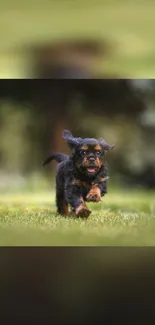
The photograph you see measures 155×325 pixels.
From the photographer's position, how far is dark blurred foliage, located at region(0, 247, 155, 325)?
1014 mm

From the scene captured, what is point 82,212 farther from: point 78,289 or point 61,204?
point 78,289

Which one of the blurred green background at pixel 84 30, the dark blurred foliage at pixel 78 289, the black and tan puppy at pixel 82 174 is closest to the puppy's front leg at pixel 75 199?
the black and tan puppy at pixel 82 174

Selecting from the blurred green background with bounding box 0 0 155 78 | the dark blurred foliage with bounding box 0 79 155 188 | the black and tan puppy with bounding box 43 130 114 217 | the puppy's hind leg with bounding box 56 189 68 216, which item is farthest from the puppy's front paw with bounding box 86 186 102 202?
the blurred green background with bounding box 0 0 155 78

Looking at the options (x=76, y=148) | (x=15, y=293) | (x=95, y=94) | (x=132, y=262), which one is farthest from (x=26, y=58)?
(x=15, y=293)

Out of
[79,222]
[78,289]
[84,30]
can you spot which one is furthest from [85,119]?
[78,289]

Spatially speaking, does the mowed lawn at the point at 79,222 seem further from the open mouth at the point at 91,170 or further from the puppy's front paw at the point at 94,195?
the open mouth at the point at 91,170

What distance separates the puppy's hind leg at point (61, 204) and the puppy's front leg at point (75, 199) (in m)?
0.07

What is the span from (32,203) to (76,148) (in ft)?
1.31

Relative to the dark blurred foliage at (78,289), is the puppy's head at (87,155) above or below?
above

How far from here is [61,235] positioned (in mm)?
1818

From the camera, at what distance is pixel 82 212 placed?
190cm

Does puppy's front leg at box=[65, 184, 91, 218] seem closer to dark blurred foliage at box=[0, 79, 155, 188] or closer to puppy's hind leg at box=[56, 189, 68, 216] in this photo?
puppy's hind leg at box=[56, 189, 68, 216]

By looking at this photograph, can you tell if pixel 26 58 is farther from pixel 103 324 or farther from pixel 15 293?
pixel 103 324

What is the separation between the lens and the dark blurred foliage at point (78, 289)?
1.01 metres
